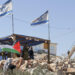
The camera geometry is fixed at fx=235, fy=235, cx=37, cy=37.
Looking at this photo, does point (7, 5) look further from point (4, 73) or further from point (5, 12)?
point (4, 73)

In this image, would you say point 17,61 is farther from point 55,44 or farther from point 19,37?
point 55,44

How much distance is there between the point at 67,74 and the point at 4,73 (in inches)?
180

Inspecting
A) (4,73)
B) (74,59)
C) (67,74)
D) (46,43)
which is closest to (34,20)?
(46,43)

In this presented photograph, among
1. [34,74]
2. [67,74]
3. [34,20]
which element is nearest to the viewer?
[67,74]

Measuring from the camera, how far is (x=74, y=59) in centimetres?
2164

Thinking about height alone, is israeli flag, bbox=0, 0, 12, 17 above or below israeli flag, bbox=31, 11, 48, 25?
above

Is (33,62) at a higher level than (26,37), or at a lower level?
lower

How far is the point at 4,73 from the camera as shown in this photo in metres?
15.4

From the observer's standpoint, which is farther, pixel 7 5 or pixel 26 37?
pixel 7 5

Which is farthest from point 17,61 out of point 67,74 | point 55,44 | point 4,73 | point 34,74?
point 55,44

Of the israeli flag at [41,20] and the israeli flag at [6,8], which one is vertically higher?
the israeli flag at [6,8]

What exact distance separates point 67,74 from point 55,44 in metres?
37.0

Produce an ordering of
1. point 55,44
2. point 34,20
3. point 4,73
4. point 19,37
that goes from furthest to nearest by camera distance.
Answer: point 55,44
point 34,20
point 19,37
point 4,73

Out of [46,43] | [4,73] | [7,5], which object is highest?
[7,5]
